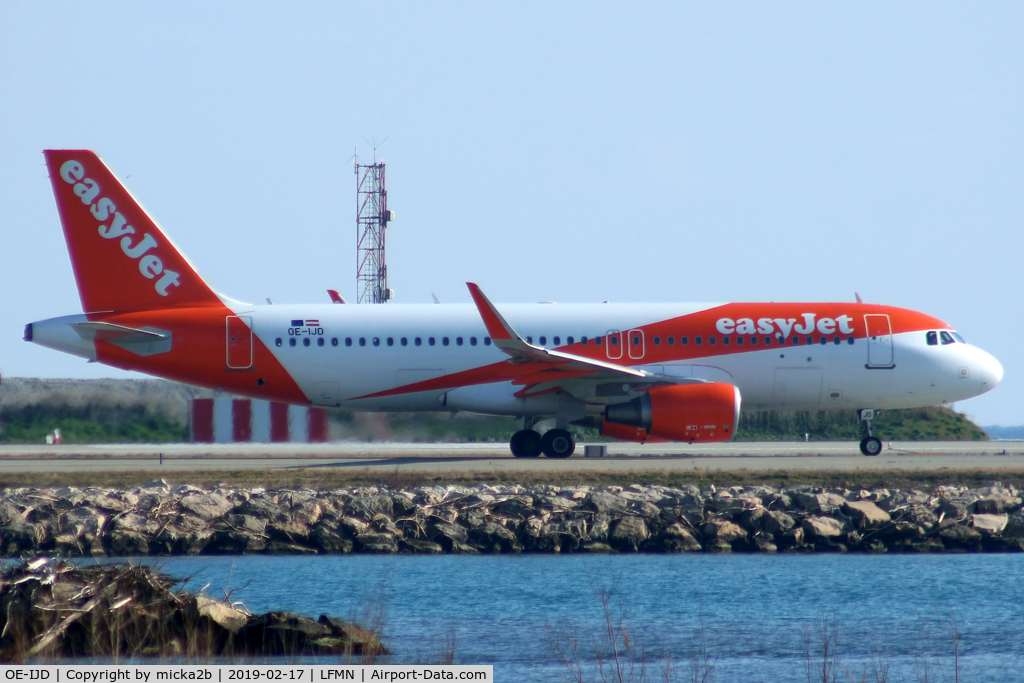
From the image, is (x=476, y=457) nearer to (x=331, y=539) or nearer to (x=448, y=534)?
Answer: (x=448, y=534)

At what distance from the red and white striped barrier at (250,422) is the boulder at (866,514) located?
1816 cm

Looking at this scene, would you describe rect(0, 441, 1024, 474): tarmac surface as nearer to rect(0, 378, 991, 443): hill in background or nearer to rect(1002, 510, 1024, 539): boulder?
rect(0, 378, 991, 443): hill in background

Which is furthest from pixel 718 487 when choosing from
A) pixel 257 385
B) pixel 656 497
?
pixel 257 385

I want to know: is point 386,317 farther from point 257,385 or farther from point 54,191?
point 54,191

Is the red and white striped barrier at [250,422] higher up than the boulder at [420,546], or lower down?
higher up

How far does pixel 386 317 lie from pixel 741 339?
865 centimetres

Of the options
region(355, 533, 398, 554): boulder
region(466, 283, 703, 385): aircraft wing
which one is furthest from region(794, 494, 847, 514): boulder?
region(466, 283, 703, 385): aircraft wing

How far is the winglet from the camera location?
87.4 feet

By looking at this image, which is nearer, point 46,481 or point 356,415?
point 46,481

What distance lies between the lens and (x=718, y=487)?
22.4 m

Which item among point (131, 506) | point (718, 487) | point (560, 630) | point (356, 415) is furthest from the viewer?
point (356, 415)

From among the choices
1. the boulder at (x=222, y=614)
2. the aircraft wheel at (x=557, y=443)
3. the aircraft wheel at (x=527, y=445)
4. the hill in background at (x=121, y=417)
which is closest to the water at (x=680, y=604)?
the boulder at (x=222, y=614)

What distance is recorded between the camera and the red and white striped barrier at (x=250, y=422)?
3525 centimetres

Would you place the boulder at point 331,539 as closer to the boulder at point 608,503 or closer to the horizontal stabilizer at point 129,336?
the boulder at point 608,503
